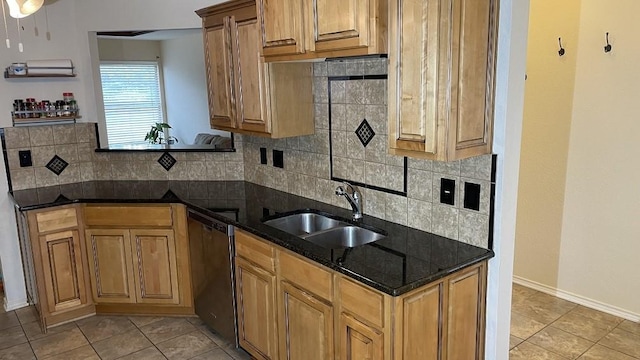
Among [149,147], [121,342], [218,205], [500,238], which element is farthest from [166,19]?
[500,238]

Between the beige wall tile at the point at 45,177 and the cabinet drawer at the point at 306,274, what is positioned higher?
the beige wall tile at the point at 45,177

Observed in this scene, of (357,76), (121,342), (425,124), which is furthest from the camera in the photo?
(121,342)

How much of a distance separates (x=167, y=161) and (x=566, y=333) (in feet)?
10.3

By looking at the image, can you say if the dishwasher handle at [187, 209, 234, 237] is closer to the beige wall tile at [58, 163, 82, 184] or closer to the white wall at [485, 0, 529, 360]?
the beige wall tile at [58, 163, 82, 184]

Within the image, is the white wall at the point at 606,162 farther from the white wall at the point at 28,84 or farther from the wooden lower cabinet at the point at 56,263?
the white wall at the point at 28,84

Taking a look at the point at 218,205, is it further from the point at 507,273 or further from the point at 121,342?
the point at 507,273

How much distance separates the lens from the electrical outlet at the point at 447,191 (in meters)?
2.29

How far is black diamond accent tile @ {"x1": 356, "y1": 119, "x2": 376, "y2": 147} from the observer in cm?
266

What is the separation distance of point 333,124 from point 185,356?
1710mm

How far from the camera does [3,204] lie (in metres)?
3.61

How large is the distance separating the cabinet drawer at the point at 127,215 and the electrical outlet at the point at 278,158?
2.60ft

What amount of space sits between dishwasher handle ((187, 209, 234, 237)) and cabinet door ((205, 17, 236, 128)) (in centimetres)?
61

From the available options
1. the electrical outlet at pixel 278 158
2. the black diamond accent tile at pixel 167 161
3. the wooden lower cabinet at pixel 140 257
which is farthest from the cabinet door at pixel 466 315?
the black diamond accent tile at pixel 167 161

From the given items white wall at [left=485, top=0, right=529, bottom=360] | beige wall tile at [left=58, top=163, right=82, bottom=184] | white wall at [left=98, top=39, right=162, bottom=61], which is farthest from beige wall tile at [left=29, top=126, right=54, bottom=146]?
white wall at [left=485, top=0, right=529, bottom=360]
